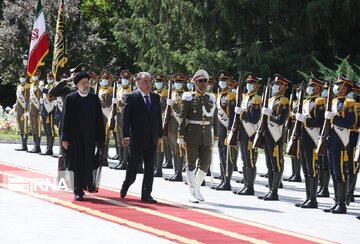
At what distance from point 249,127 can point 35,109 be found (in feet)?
31.8

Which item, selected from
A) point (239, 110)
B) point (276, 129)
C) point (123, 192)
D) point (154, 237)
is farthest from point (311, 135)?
point (154, 237)

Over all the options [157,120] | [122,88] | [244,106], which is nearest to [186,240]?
[157,120]

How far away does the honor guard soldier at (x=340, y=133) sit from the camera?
50.0 feet

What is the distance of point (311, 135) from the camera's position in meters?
16.2

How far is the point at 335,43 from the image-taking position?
38125mm

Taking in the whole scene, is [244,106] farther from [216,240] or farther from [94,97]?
[216,240]

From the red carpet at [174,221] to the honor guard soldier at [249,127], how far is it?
2392 mm

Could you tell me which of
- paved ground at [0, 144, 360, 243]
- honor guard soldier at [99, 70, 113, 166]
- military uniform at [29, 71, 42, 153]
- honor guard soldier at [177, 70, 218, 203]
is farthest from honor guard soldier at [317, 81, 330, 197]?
military uniform at [29, 71, 42, 153]

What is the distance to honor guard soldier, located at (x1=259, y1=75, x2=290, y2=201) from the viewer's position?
17.0 metres

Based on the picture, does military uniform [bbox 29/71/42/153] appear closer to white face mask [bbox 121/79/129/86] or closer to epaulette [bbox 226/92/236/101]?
white face mask [bbox 121/79/129/86]

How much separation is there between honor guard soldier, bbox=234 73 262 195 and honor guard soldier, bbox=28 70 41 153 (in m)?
9.26

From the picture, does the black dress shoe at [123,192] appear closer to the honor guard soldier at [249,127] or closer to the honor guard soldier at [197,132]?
the honor guard soldier at [197,132]

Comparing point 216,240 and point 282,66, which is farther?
point 282,66

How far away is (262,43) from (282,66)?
5.62ft
